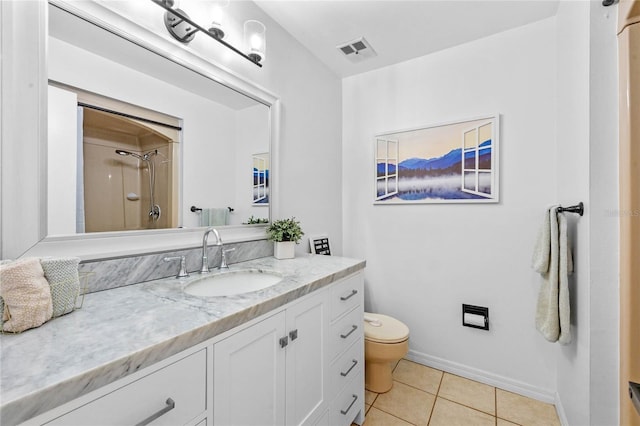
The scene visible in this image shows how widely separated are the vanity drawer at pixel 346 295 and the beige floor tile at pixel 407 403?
719 millimetres

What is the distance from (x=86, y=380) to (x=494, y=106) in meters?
2.37

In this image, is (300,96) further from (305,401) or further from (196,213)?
(305,401)

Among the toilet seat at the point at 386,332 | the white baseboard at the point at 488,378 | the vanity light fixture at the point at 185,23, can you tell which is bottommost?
the white baseboard at the point at 488,378

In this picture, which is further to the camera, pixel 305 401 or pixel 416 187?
pixel 416 187

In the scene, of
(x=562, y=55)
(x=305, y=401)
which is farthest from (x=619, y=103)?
(x=305, y=401)

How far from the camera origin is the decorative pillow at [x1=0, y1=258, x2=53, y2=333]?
0.67m

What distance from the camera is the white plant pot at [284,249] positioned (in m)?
1.69

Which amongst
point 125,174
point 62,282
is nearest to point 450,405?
point 62,282

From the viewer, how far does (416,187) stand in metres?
2.17

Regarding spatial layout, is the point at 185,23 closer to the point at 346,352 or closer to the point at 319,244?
the point at 319,244

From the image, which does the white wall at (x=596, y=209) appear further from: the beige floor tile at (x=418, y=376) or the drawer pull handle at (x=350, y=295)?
the drawer pull handle at (x=350, y=295)

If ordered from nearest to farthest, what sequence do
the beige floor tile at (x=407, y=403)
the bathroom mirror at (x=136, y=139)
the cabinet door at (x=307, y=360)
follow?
the bathroom mirror at (x=136, y=139) → the cabinet door at (x=307, y=360) → the beige floor tile at (x=407, y=403)

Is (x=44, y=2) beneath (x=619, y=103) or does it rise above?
above

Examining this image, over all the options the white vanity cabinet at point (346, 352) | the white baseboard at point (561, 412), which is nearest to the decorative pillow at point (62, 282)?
the white vanity cabinet at point (346, 352)
